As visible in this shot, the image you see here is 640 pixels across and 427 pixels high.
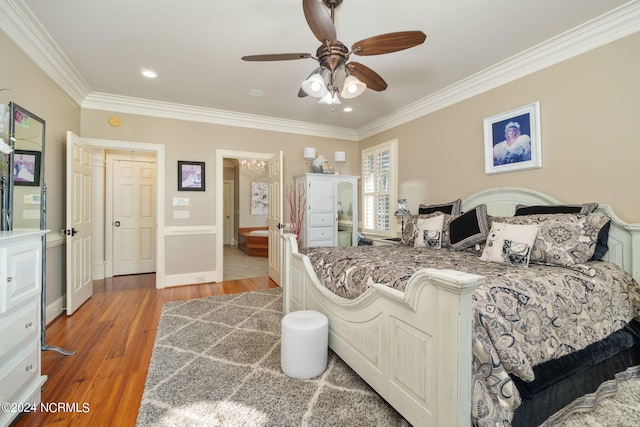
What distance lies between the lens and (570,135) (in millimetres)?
2373

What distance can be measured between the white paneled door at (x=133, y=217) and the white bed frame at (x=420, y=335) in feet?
13.2

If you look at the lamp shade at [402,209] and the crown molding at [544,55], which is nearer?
the crown molding at [544,55]

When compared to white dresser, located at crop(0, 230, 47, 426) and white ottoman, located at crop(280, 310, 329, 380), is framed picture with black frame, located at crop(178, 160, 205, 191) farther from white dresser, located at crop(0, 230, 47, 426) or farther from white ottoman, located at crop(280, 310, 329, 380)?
white ottoman, located at crop(280, 310, 329, 380)

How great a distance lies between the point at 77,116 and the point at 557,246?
204 inches

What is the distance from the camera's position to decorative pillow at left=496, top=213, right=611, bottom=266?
6.20 feet

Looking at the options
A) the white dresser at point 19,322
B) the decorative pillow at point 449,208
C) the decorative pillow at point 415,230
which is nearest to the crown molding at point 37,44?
the white dresser at point 19,322

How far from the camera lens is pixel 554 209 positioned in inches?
88.8

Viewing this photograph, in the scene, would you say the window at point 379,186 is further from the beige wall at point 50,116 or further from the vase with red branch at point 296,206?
the beige wall at point 50,116

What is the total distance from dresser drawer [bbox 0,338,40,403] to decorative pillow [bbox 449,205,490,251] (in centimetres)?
316

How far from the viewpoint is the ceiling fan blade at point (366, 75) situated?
77.7 inches

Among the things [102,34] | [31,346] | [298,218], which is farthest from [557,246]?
[102,34]

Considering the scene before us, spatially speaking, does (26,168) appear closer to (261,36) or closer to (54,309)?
(54,309)

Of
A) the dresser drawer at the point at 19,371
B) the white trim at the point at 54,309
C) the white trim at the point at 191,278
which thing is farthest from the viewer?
the white trim at the point at 191,278

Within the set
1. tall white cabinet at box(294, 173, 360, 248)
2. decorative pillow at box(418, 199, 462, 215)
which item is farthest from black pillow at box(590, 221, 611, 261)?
tall white cabinet at box(294, 173, 360, 248)
